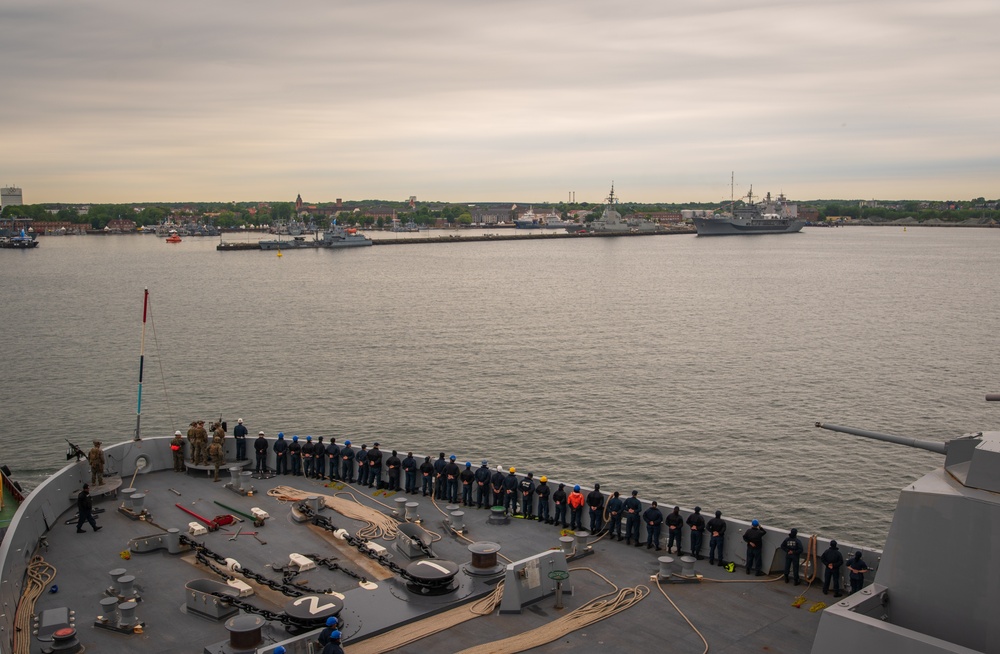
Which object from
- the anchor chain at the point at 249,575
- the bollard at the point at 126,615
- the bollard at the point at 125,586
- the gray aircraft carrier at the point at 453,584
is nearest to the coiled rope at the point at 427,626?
the gray aircraft carrier at the point at 453,584

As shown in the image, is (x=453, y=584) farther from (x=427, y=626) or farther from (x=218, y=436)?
(x=218, y=436)

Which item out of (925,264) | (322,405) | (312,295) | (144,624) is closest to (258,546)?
(144,624)

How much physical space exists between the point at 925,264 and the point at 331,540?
125 m

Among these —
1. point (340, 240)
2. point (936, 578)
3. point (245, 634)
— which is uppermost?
point (340, 240)

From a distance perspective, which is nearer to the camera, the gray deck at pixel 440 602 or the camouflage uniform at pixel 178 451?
the gray deck at pixel 440 602

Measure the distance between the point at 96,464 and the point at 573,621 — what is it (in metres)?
9.74

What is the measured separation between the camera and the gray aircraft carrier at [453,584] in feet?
25.7

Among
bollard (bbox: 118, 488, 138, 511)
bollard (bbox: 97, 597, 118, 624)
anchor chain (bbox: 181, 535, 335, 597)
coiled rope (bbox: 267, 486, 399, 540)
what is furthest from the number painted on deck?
bollard (bbox: 118, 488, 138, 511)

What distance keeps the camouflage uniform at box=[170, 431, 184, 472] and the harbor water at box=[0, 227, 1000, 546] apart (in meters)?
13.0

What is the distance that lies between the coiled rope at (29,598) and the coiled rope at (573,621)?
5292mm

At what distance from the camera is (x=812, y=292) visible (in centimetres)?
8269

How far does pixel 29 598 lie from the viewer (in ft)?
36.2

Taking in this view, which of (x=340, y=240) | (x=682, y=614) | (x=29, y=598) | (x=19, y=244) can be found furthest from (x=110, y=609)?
(x=19, y=244)

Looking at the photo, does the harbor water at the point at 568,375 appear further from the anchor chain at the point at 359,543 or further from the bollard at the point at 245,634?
the bollard at the point at 245,634
